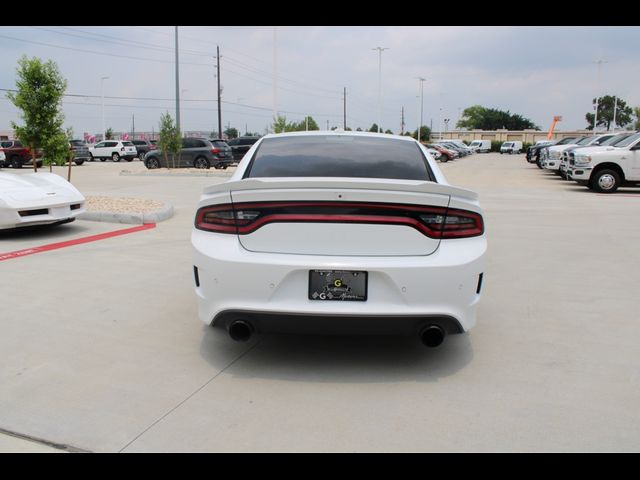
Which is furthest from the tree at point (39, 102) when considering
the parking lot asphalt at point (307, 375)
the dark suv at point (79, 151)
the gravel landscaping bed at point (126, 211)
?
the dark suv at point (79, 151)

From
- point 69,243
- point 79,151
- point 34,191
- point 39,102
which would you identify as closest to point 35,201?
point 34,191

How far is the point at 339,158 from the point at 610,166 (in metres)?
15.3

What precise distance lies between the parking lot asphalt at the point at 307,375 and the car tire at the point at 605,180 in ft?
38.8

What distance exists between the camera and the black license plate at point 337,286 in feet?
11.3

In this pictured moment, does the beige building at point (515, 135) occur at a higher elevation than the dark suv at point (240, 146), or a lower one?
higher

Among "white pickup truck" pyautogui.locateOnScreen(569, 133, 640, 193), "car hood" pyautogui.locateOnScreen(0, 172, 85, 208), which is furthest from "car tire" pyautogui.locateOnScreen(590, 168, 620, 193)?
"car hood" pyautogui.locateOnScreen(0, 172, 85, 208)

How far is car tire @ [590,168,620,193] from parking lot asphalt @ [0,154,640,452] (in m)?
11.8

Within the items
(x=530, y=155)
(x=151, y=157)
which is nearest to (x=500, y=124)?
(x=530, y=155)

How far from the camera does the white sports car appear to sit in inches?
312

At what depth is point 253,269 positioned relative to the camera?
11.3ft

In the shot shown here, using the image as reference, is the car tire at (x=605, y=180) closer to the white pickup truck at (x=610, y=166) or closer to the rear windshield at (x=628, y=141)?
the white pickup truck at (x=610, y=166)
